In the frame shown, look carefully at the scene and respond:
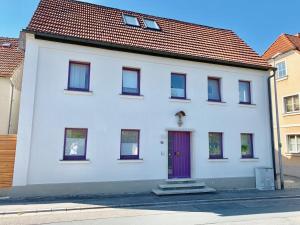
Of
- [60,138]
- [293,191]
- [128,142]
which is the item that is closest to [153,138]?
[128,142]

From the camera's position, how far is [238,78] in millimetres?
12938

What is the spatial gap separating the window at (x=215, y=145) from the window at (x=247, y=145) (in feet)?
4.15

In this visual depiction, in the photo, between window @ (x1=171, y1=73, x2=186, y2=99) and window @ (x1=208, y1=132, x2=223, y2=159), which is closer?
window @ (x1=171, y1=73, x2=186, y2=99)

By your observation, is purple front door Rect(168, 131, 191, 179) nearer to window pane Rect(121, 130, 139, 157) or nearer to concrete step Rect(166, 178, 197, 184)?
concrete step Rect(166, 178, 197, 184)

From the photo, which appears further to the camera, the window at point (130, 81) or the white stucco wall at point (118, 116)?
the window at point (130, 81)

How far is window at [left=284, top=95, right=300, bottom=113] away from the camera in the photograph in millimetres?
16672

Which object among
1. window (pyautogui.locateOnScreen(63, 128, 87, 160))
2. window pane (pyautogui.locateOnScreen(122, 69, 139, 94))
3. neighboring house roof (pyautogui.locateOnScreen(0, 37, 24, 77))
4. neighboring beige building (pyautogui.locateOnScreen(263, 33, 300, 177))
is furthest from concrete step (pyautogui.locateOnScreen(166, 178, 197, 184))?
neighboring house roof (pyautogui.locateOnScreen(0, 37, 24, 77))

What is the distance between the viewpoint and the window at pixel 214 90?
1257 cm

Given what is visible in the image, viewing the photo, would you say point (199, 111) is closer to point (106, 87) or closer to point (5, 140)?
point (106, 87)

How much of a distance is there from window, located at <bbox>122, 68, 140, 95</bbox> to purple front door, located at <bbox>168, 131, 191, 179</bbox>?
2566 mm

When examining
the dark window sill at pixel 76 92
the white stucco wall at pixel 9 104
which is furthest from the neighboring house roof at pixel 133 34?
the white stucco wall at pixel 9 104

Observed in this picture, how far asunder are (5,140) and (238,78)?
10911mm

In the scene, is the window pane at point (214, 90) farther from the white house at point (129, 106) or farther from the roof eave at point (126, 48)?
the roof eave at point (126, 48)

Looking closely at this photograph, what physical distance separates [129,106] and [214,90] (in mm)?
4635
